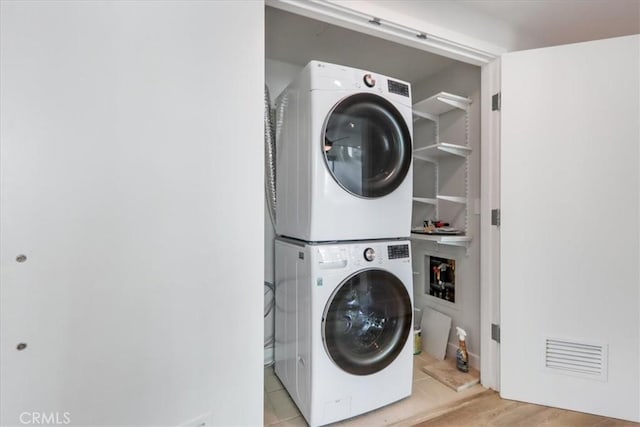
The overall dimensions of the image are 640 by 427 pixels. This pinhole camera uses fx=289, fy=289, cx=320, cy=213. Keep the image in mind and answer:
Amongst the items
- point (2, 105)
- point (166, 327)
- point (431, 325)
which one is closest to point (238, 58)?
point (2, 105)

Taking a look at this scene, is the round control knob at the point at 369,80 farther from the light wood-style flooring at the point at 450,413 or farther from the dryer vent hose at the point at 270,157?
the light wood-style flooring at the point at 450,413

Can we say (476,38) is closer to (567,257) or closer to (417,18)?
(417,18)

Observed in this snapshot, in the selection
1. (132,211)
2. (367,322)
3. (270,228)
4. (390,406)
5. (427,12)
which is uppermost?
(427,12)

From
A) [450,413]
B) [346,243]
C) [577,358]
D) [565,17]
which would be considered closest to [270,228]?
[346,243]

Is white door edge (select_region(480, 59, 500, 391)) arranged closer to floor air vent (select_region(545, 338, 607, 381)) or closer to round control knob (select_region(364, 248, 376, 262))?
floor air vent (select_region(545, 338, 607, 381))

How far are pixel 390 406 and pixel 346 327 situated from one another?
0.60 m

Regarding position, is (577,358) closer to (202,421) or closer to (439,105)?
(439,105)

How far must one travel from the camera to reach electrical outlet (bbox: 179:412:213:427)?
40.5 inches

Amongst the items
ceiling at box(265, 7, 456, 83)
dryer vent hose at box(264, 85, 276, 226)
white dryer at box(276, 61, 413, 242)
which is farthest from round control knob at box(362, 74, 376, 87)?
dryer vent hose at box(264, 85, 276, 226)

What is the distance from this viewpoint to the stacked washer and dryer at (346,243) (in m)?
1.46

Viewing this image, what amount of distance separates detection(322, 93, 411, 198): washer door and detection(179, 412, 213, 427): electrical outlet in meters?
1.13

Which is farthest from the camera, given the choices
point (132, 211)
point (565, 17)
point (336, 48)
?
point (336, 48)

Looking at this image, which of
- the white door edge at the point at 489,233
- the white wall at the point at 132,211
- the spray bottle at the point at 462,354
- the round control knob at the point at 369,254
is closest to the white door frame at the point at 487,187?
the white door edge at the point at 489,233

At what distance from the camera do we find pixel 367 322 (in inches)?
63.0
